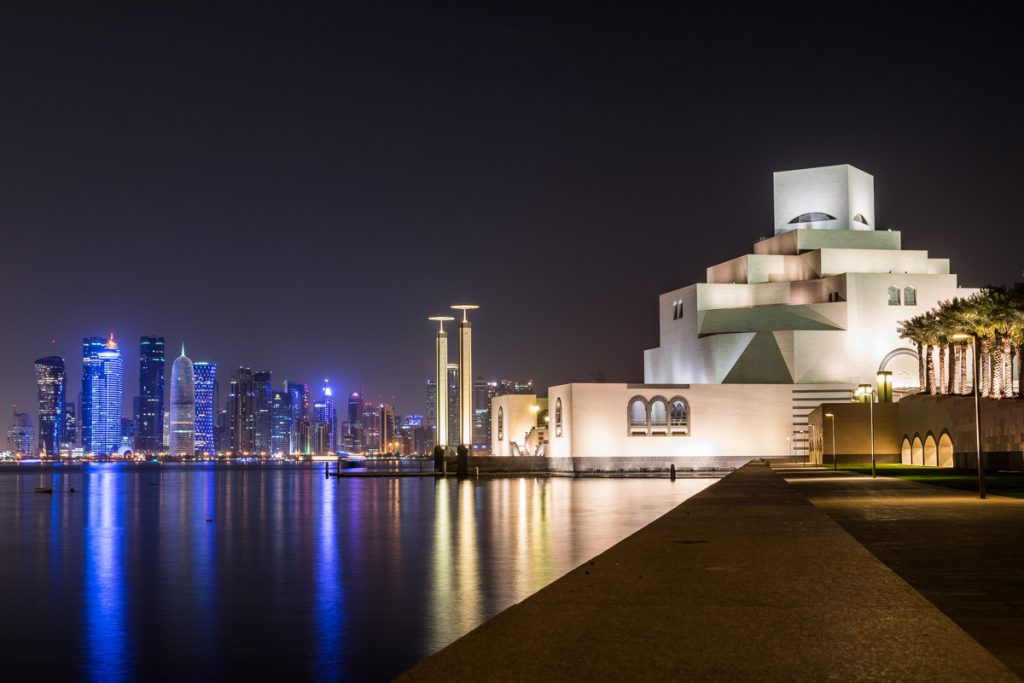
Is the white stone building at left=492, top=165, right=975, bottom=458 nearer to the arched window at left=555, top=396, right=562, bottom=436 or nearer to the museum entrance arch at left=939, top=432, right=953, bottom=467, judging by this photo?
the arched window at left=555, top=396, right=562, bottom=436

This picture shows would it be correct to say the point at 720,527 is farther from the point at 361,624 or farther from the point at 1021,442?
the point at 1021,442

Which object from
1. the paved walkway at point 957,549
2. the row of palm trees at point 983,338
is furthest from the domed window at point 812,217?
the paved walkway at point 957,549

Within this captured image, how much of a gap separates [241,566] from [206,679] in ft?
35.2

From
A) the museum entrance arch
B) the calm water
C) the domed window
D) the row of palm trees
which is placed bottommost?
the calm water

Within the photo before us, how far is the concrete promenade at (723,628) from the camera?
539 centimetres

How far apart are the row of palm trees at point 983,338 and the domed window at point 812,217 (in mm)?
20835

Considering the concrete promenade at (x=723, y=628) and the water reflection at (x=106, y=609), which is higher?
Result: the concrete promenade at (x=723, y=628)

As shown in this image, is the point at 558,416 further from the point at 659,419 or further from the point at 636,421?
the point at 659,419

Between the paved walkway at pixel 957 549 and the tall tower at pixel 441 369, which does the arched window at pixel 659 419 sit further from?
the paved walkway at pixel 957 549

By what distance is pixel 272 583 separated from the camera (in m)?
18.5

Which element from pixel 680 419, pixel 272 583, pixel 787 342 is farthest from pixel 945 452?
pixel 272 583

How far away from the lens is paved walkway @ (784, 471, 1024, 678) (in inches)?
295

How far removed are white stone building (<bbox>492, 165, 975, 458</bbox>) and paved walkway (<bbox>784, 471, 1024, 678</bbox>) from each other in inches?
1912

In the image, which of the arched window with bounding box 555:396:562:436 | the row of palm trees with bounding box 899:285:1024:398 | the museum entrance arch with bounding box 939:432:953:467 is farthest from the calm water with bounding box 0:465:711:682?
the arched window with bounding box 555:396:562:436
